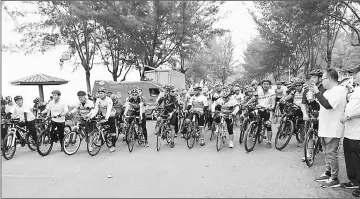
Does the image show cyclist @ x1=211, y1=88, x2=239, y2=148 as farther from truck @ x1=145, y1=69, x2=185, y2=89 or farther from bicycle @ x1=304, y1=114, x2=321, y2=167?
truck @ x1=145, y1=69, x2=185, y2=89

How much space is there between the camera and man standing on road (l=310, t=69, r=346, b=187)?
4457mm

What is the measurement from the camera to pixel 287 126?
711 centimetres

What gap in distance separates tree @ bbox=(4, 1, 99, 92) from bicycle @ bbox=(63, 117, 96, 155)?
43.0 feet

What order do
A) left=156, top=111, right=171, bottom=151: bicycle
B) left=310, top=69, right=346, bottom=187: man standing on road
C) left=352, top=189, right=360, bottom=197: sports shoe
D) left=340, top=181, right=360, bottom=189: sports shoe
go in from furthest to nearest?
1. left=156, top=111, right=171, bottom=151: bicycle
2. left=310, top=69, right=346, bottom=187: man standing on road
3. left=340, top=181, right=360, bottom=189: sports shoe
4. left=352, top=189, right=360, bottom=197: sports shoe

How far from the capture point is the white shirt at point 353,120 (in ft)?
13.6

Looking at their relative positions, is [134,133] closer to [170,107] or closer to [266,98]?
[170,107]

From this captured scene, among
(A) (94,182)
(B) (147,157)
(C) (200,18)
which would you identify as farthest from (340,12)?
(A) (94,182)

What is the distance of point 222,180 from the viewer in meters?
4.89

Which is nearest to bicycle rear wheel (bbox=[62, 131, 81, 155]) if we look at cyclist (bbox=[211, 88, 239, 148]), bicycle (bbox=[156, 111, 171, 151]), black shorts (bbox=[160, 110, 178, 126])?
bicycle (bbox=[156, 111, 171, 151])

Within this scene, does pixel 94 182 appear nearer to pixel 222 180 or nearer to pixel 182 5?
pixel 222 180

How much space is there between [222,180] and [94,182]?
7.91 feet

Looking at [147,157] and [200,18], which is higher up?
[200,18]

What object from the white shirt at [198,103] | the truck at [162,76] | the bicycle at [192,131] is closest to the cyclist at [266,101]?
the white shirt at [198,103]

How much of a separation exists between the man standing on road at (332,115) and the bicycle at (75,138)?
573 centimetres
